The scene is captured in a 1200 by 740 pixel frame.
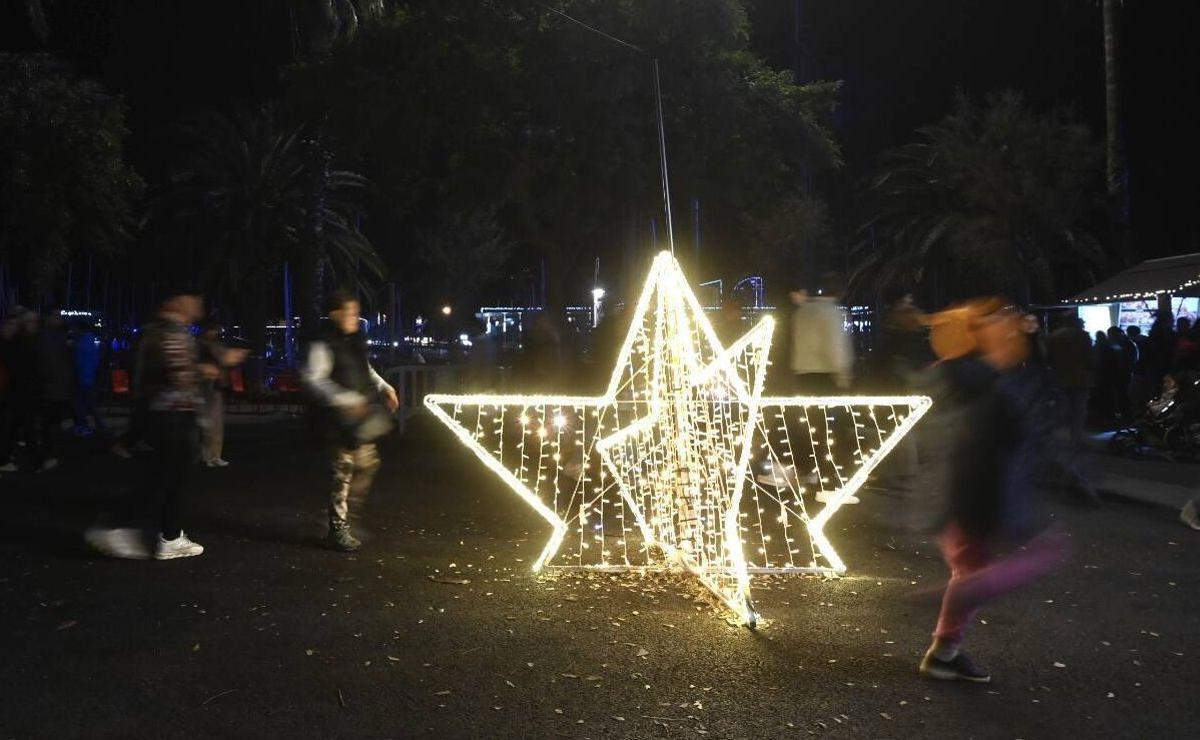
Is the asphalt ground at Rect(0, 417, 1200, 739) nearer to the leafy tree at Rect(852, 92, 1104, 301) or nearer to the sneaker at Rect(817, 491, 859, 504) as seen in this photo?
the sneaker at Rect(817, 491, 859, 504)

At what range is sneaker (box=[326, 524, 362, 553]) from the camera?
7566 millimetres

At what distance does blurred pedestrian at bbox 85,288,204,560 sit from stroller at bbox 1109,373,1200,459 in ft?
32.8

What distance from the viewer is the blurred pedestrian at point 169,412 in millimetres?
7000

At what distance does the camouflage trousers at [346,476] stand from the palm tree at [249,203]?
30.6 meters

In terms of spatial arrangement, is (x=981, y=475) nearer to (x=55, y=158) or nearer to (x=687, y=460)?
(x=687, y=460)

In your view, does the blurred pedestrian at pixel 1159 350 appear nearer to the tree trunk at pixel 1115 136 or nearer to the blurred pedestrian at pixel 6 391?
the tree trunk at pixel 1115 136

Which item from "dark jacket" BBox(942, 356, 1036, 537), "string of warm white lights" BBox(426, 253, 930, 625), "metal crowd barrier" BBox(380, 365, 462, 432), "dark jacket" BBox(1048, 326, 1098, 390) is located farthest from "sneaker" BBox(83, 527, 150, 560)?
"metal crowd barrier" BBox(380, 365, 462, 432)

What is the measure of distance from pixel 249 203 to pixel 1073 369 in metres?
32.7

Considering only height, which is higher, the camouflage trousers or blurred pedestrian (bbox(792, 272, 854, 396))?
blurred pedestrian (bbox(792, 272, 854, 396))

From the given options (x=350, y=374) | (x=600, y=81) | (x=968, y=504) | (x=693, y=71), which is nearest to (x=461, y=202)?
(x=600, y=81)

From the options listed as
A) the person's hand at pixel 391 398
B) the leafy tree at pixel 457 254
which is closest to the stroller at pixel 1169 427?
the person's hand at pixel 391 398

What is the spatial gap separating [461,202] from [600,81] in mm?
3617

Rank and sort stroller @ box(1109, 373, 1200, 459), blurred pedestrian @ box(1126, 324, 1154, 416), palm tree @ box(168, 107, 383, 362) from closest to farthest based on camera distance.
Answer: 1. stroller @ box(1109, 373, 1200, 459)
2. blurred pedestrian @ box(1126, 324, 1154, 416)
3. palm tree @ box(168, 107, 383, 362)

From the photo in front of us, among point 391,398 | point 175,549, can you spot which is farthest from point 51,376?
point 391,398
